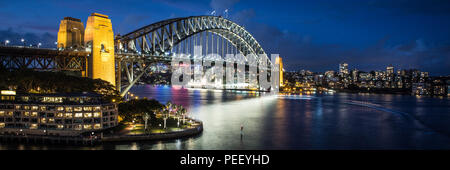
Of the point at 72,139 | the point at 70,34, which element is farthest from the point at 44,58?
the point at 72,139

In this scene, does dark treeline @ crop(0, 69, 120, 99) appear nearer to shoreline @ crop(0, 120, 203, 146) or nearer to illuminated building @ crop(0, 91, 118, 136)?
illuminated building @ crop(0, 91, 118, 136)

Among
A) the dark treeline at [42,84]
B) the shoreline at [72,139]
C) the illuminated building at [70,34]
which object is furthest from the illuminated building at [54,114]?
the illuminated building at [70,34]

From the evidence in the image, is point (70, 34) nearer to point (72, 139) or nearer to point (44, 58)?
point (44, 58)

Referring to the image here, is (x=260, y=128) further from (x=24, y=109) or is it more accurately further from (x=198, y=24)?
(x=198, y=24)

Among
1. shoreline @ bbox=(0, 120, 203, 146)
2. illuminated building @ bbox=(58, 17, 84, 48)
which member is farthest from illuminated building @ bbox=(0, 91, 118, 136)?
illuminated building @ bbox=(58, 17, 84, 48)

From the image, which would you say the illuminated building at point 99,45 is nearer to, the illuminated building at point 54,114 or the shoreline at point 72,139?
the illuminated building at point 54,114
